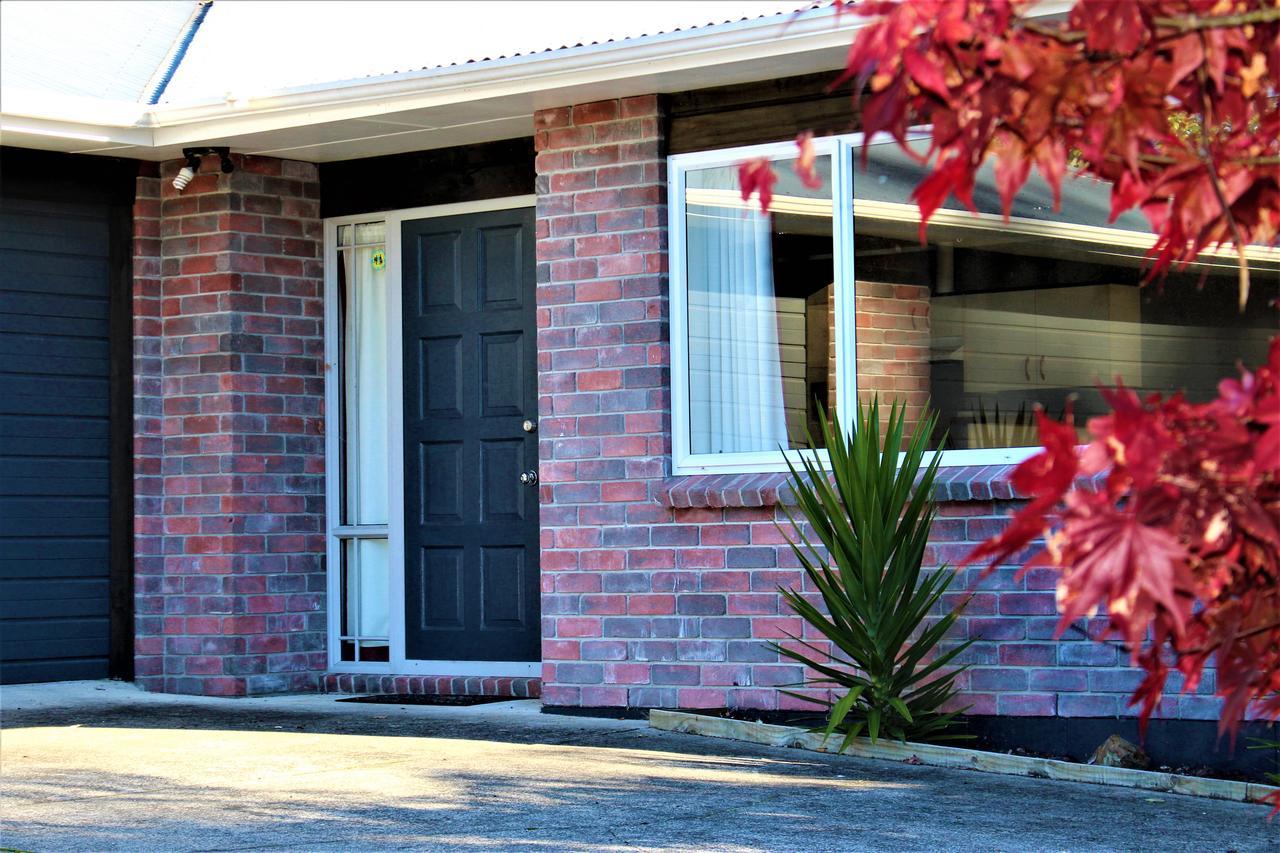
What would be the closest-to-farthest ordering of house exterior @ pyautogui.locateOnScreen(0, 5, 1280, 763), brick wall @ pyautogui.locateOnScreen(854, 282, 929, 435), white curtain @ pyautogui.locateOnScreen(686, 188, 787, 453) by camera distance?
house exterior @ pyautogui.locateOnScreen(0, 5, 1280, 763) < brick wall @ pyautogui.locateOnScreen(854, 282, 929, 435) < white curtain @ pyautogui.locateOnScreen(686, 188, 787, 453)

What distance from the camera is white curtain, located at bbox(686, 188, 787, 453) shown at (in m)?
6.82

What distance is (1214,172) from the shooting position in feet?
5.94

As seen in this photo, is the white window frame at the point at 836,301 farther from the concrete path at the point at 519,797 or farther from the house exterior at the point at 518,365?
the concrete path at the point at 519,797

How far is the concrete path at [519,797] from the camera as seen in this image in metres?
4.35

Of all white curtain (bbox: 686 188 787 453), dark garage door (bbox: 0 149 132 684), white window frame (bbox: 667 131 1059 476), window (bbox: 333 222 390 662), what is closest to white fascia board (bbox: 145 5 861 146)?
white window frame (bbox: 667 131 1059 476)

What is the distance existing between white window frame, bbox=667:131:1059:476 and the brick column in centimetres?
236

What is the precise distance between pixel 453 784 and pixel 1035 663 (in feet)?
7.48

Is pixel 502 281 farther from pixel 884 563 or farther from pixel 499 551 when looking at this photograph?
pixel 884 563

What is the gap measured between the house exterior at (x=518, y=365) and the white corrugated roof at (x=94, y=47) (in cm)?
48

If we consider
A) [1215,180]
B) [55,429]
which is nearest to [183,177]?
[55,429]

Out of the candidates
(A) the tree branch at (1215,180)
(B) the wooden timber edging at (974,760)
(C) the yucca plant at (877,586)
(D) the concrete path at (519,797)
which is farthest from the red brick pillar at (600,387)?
(A) the tree branch at (1215,180)

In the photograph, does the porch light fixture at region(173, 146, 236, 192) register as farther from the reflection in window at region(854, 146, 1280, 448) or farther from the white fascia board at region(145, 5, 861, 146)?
the reflection in window at region(854, 146, 1280, 448)

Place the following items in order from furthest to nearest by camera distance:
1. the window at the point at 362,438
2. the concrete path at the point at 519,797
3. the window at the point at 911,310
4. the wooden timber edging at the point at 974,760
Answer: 1. the window at the point at 362,438
2. the window at the point at 911,310
3. the wooden timber edging at the point at 974,760
4. the concrete path at the point at 519,797

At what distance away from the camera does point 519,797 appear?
4945 mm
